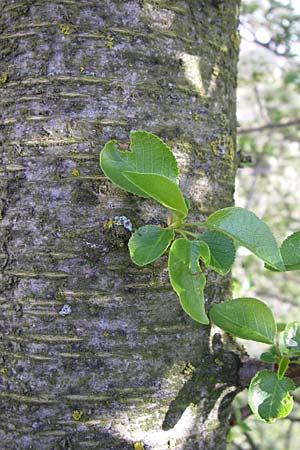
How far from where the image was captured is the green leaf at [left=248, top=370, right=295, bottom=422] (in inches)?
28.4

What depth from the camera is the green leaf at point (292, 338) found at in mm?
753

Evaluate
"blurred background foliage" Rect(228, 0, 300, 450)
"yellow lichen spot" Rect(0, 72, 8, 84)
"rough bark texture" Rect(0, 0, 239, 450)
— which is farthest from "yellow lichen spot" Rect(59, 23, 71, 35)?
"blurred background foliage" Rect(228, 0, 300, 450)

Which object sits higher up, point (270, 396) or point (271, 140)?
point (270, 396)

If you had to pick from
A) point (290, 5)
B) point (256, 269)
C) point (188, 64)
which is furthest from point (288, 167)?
point (188, 64)

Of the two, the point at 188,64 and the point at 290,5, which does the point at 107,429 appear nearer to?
the point at 188,64

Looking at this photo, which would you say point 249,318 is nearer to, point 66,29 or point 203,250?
point 203,250

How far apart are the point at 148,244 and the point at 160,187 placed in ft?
0.31

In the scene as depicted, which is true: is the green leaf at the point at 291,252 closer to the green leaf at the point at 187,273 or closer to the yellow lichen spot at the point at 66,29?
the green leaf at the point at 187,273

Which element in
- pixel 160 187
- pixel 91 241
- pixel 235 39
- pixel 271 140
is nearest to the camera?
pixel 160 187

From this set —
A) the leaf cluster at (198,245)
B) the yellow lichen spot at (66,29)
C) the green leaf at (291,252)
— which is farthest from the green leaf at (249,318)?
the yellow lichen spot at (66,29)

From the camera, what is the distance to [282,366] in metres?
0.76

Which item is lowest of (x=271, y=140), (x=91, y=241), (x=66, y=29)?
(x=271, y=140)

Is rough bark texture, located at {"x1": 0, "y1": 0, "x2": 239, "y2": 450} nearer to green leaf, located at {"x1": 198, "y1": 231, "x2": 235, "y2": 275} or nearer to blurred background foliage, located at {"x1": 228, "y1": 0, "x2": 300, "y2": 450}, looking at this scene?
green leaf, located at {"x1": 198, "y1": 231, "x2": 235, "y2": 275}

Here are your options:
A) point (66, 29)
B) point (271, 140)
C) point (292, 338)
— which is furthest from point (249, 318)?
point (271, 140)
